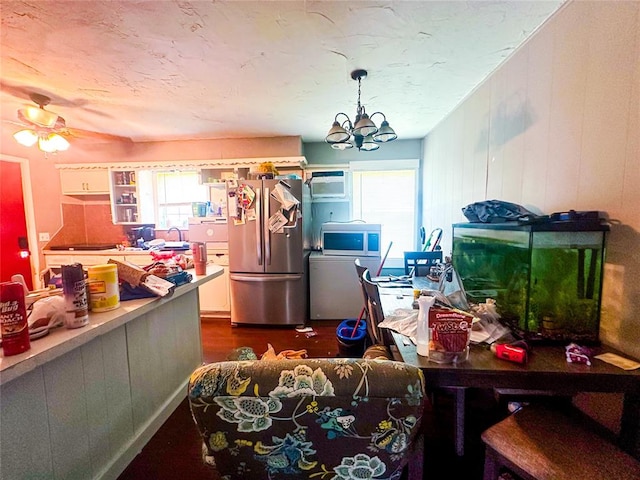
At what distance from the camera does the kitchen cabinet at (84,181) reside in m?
3.59

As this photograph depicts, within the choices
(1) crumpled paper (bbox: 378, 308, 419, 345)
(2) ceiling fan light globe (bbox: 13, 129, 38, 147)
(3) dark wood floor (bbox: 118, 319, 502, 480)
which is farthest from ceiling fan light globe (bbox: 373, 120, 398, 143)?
(2) ceiling fan light globe (bbox: 13, 129, 38, 147)

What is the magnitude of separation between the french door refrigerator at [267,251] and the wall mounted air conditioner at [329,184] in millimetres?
557

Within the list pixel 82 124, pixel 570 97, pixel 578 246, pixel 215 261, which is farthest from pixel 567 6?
pixel 82 124

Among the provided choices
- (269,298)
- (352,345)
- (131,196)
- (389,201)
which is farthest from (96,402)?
(389,201)

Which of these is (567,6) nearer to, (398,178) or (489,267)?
(489,267)

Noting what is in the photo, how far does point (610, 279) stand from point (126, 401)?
2331 millimetres

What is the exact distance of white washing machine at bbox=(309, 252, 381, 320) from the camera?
319cm

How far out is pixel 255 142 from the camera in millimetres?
3539

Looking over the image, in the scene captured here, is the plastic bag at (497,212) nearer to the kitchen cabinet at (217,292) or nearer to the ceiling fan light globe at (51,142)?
the kitchen cabinet at (217,292)

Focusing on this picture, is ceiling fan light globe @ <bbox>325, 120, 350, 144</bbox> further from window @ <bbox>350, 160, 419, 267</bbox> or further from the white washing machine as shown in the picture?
window @ <bbox>350, 160, 419, 267</bbox>

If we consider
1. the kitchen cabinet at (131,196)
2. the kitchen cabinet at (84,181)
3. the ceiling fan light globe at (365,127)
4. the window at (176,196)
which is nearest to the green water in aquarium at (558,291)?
the ceiling fan light globe at (365,127)

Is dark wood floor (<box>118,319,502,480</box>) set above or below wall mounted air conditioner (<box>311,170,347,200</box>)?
below

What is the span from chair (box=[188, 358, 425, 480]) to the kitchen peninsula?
0.63 metres

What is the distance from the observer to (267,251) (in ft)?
9.95
